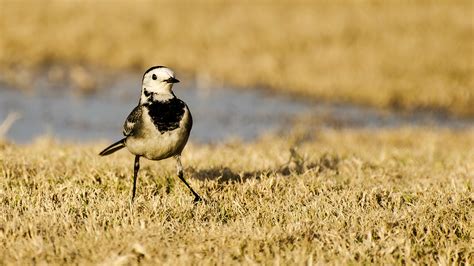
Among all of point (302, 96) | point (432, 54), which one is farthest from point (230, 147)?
point (432, 54)

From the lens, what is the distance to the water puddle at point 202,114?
602 inches

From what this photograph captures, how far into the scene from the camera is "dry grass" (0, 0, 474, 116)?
18.5 meters

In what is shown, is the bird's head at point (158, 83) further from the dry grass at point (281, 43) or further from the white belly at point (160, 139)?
the dry grass at point (281, 43)

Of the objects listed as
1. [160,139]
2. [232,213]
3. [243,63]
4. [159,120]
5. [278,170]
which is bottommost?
[232,213]

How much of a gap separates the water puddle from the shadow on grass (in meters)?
5.76

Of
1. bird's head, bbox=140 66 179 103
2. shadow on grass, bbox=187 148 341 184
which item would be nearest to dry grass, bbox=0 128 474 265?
shadow on grass, bbox=187 148 341 184

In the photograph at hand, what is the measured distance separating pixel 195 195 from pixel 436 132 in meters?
9.66

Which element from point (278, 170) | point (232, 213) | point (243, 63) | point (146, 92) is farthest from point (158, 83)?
point (243, 63)

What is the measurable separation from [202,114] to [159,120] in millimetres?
10478

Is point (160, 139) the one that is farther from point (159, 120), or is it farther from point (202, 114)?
point (202, 114)

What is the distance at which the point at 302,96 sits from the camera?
60.9ft

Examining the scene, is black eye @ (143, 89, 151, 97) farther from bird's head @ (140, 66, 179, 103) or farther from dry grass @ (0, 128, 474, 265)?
dry grass @ (0, 128, 474, 265)

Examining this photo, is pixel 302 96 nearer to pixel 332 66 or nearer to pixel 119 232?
pixel 332 66

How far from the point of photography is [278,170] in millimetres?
8273
